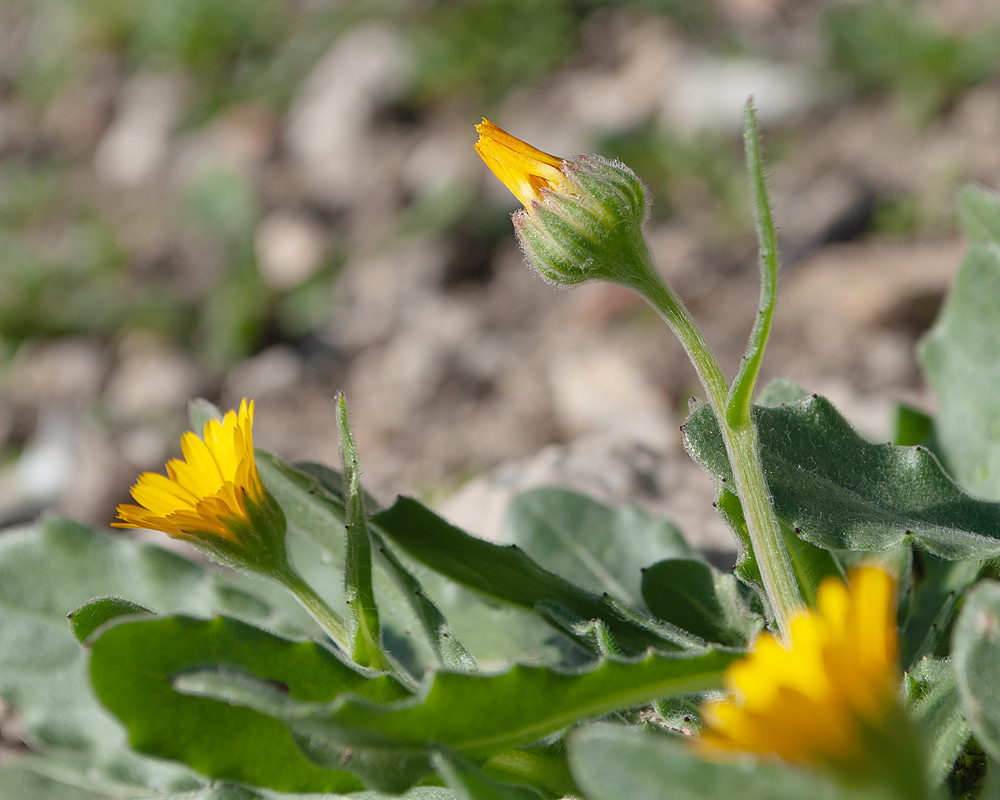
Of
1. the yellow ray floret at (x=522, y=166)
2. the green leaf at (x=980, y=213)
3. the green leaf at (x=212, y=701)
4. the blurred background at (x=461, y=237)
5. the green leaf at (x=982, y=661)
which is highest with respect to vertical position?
the blurred background at (x=461, y=237)

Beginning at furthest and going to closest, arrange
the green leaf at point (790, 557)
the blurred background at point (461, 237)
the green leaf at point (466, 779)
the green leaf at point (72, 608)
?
the blurred background at point (461, 237)
the green leaf at point (72, 608)
the green leaf at point (790, 557)
the green leaf at point (466, 779)

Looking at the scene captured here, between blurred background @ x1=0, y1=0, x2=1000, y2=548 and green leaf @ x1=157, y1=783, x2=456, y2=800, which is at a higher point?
blurred background @ x1=0, y1=0, x2=1000, y2=548

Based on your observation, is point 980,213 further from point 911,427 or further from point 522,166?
point 522,166

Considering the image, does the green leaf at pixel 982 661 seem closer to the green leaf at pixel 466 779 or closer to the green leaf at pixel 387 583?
→ the green leaf at pixel 466 779

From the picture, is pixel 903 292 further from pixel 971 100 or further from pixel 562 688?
pixel 562 688

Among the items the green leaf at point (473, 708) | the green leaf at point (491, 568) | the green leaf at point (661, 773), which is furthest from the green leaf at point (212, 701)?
the green leaf at point (661, 773)

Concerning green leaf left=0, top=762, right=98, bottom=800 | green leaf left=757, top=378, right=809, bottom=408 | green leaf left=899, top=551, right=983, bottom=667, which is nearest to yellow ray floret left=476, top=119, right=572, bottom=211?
green leaf left=757, top=378, right=809, bottom=408

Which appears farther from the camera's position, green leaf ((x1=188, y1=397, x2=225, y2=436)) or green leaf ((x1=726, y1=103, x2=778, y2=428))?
Result: green leaf ((x1=188, y1=397, x2=225, y2=436))

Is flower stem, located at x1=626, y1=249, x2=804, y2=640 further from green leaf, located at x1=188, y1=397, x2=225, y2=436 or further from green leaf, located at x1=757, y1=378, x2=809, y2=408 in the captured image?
green leaf, located at x1=188, y1=397, x2=225, y2=436
